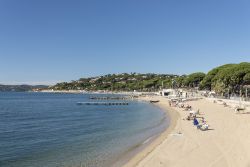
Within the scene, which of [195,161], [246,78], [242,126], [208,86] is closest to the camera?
[195,161]

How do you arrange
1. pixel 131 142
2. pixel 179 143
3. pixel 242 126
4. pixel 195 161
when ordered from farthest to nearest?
pixel 242 126 → pixel 131 142 → pixel 179 143 → pixel 195 161

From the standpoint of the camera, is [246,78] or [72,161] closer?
[72,161]

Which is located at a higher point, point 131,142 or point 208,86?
point 208,86

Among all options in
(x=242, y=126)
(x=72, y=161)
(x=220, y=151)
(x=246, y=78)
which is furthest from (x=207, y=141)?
(x=246, y=78)

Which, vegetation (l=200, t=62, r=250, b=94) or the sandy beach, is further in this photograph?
vegetation (l=200, t=62, r=250, b=94)

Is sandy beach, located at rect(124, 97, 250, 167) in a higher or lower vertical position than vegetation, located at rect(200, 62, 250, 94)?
lower

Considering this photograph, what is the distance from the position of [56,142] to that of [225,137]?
1416 centimetres

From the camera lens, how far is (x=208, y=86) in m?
108

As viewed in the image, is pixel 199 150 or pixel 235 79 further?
pixel 235 79

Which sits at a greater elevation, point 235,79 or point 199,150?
point 235,79

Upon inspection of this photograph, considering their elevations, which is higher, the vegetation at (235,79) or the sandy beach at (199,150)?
the vegetation at (235,79)

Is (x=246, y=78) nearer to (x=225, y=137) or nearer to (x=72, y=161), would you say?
(x=225, y=137)

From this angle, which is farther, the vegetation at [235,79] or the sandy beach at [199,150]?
the vegetation at [235,79]

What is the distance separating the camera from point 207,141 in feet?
75.1
